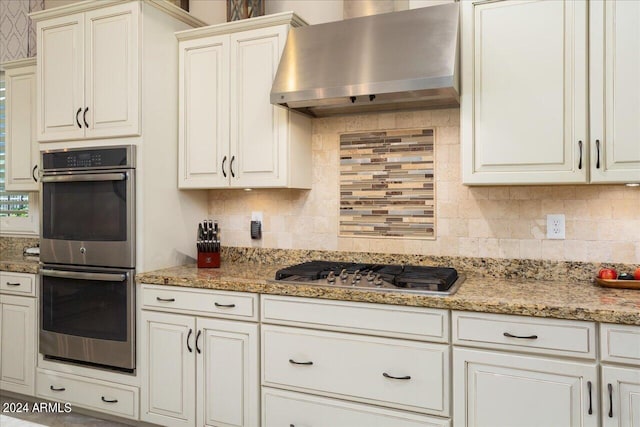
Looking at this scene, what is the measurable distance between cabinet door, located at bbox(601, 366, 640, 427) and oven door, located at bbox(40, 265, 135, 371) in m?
2.29

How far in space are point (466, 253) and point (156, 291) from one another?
66.9 inches

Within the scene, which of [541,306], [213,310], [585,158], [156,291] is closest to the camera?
[541,306]

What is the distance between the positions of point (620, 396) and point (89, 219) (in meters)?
2.73

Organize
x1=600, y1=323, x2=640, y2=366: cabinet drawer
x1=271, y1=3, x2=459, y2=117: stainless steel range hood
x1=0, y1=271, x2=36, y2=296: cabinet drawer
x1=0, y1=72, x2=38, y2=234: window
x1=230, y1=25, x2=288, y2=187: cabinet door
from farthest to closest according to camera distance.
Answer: x1=0, y1=72, x2=38, y2=234: window
x1=0, y1=271, x2=36, y2=296: cabinet drawer
x1=230, y1=25, x2=288, y2=187: cabinet door
x1=271, y1=3, x2=459, y2=117: stainless steel range hood
x1=600, y1=323, x2=640, y2=366: cabinet drawer

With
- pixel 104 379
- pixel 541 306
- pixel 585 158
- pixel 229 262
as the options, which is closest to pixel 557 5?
pixel 585 158

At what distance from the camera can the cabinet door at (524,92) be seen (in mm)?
2115

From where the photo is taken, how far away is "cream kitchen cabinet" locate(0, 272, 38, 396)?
9.95ft

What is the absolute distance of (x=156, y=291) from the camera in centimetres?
264

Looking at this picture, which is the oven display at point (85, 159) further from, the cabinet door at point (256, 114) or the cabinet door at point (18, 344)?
the cabinet door at point (18, 344)

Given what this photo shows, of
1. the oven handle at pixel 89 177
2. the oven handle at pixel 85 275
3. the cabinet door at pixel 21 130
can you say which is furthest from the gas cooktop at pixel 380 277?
the cabinet door at pixel 21 130

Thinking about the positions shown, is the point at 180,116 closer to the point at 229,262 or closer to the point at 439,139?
the point at 229,262

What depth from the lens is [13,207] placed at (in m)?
3.93

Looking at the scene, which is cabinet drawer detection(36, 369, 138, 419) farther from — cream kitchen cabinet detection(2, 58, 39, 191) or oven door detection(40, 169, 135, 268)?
cream kitchen cabinet detection(2, 58, 39, 191)

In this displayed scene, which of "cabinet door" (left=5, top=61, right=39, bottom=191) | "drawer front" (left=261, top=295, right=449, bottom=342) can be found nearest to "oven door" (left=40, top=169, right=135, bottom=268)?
"cabinet door" (left=5, top=61, right=39, bottom=191)
